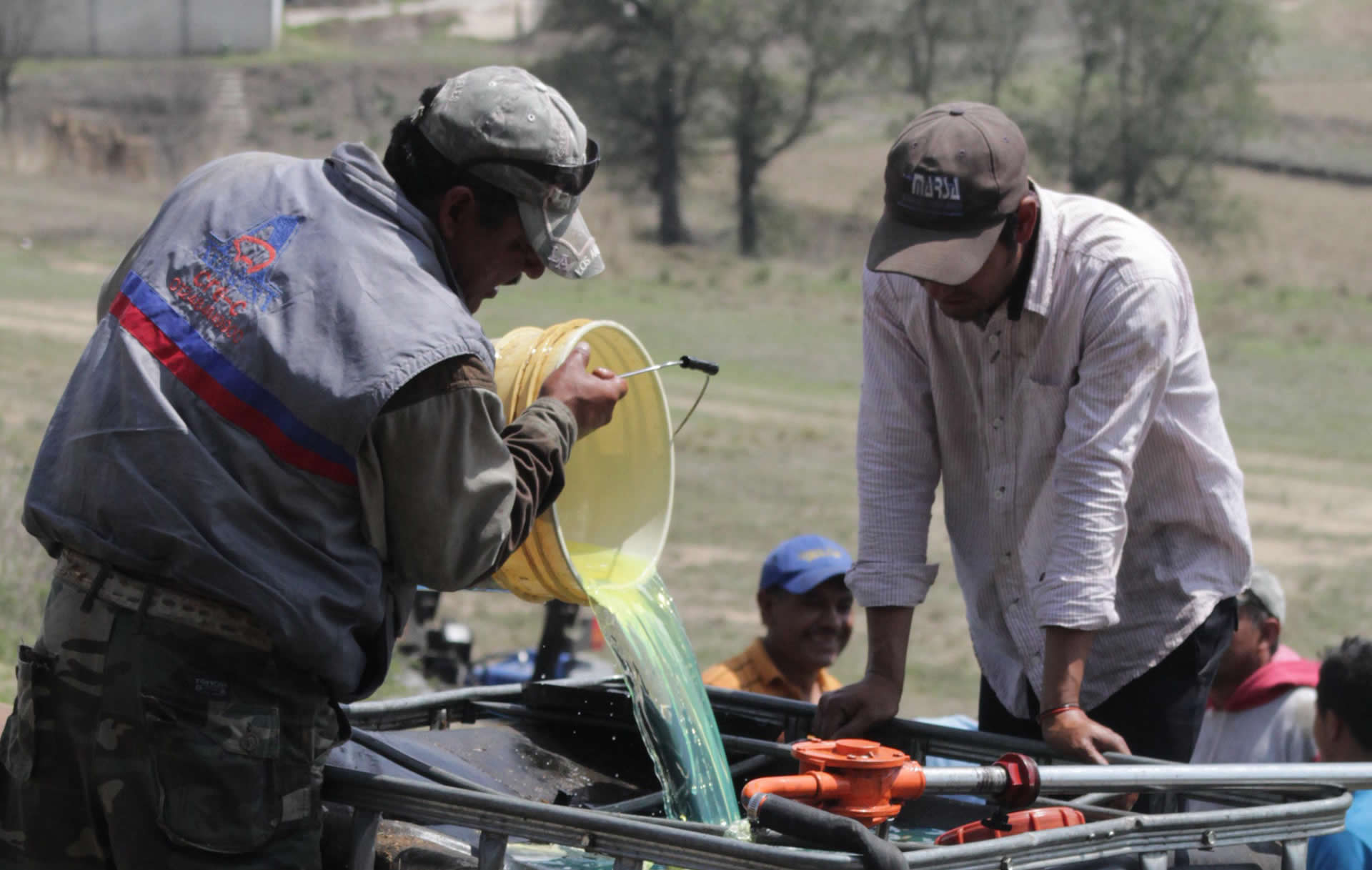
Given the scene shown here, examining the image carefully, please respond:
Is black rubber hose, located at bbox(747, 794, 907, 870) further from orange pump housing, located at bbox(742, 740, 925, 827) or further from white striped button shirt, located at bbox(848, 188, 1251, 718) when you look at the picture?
white striped button shirt, located at bbox(848, 188, 1251, 718)

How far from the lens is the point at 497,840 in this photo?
2500mm

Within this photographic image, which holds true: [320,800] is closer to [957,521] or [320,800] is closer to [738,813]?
[738,813]

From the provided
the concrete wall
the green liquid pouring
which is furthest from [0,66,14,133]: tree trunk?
the green liquid pouring

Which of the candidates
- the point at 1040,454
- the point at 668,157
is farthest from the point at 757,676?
the point at 668,157

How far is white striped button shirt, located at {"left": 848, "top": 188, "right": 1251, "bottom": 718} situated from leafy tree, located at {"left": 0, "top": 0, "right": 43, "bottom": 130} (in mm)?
36938

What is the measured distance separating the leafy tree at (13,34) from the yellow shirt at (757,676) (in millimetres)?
35025

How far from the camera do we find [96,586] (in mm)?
2535

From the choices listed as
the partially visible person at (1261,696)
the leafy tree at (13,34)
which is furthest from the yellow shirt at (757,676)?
the leafy tree at (13,34)

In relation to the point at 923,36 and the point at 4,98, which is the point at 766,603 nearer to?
the point at 4,98

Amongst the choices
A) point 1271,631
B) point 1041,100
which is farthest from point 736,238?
point 1271,631

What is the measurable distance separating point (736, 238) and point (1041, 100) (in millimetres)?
10610

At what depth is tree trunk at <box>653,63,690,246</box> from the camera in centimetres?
3853

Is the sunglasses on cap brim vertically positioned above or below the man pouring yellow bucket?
above

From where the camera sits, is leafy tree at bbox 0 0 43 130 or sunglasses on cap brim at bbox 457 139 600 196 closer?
sunglasses on cap brim at bbox 457 139 600 196
